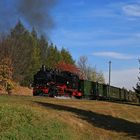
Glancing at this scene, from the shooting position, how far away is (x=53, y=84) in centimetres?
5022

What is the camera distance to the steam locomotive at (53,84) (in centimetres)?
4944

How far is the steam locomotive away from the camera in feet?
162

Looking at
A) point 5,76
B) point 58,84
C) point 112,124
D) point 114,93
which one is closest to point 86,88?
point 58,84

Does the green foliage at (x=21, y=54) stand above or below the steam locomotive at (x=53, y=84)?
above

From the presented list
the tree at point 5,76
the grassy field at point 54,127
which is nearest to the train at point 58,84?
the tree at point 5,76

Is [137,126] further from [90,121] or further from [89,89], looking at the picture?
[89,89]

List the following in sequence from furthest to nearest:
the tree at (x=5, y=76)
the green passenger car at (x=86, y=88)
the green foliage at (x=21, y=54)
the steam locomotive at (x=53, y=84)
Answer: the green foliage at (x=21, y=54) → the tree at (x=5, y=76) → the green passenger car at (x=86, y=88) → the steam locomotive at (x=53, y=84)

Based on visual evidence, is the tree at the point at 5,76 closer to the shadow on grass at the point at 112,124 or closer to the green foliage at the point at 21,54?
the green foliage at the point at 21,54

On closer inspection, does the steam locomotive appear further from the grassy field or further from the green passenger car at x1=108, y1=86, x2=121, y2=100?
the grassy field

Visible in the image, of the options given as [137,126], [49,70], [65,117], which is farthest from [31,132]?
[49,70]

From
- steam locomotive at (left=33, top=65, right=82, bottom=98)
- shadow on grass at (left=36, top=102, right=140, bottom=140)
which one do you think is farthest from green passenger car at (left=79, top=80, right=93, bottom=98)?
shadow on grass at (left=36, top=102, right=140, bottom=140)

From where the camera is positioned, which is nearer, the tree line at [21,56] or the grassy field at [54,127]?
the grassy field at [54,127]

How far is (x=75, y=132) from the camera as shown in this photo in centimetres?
2042

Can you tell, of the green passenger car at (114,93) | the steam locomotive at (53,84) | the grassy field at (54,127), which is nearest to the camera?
the grassy field at (54,127)
